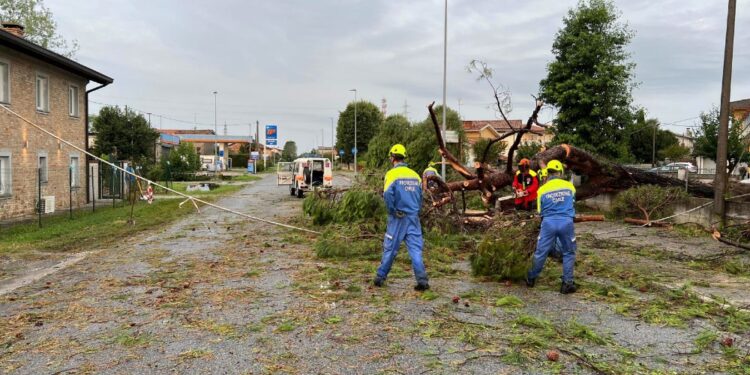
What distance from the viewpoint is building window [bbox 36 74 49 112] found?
18156mm

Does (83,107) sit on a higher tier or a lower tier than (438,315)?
higher

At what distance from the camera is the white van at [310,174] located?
83.4 feet

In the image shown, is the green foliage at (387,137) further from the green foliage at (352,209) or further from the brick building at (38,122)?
the green foliage at (352,209)

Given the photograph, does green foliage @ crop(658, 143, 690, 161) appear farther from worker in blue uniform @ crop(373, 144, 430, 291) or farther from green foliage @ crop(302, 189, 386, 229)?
worker in blue uniform @ crop(373, 144, 430, 291)

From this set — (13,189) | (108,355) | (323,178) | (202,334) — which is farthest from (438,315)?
(323,178)

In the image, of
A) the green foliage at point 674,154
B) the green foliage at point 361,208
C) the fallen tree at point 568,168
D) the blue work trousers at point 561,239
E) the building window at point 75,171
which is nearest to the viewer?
the blue work trousers at point 561,239

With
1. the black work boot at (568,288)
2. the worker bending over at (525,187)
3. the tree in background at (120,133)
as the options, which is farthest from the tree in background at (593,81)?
the tree in background at (120,133)

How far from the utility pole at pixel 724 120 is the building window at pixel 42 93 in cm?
1966

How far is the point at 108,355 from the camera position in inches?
177

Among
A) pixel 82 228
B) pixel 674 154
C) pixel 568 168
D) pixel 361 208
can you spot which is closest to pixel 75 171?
pixel 82 228

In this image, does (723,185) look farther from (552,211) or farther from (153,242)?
(153,242)

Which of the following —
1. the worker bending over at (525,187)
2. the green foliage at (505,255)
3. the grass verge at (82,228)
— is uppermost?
the worker bending over at (525,187)

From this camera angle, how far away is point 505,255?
7.12 m

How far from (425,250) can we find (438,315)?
3729 mm
